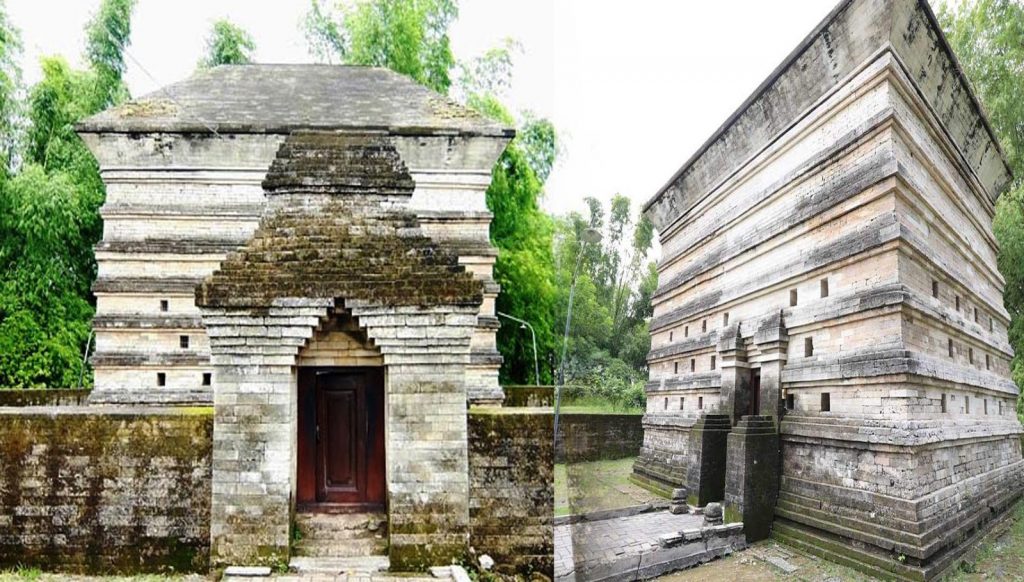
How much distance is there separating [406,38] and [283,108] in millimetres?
7658

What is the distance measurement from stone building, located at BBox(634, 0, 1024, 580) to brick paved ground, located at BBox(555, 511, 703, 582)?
0.44ft

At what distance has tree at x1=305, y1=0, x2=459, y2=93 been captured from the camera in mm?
17317

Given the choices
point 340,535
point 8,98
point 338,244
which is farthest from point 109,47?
point 340,535

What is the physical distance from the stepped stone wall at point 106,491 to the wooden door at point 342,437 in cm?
93

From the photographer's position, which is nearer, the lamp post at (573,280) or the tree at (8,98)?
the lamp post at (573,280)

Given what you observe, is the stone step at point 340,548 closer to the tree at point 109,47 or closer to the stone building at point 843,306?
the stone building at point 843,306

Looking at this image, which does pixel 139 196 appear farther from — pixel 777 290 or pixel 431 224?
pixel 777 290

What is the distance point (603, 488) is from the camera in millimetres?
2510

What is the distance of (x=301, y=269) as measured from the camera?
579cm

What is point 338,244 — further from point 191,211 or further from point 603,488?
point 191,211

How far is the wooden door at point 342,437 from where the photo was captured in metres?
6.38

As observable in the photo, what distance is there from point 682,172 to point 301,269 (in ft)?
13.5

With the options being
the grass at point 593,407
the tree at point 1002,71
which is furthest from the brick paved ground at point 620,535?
the tree at point 1002,71

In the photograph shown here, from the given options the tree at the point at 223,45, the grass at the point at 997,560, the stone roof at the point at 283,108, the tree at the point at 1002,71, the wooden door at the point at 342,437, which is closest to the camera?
the grass at the point at 997,560
